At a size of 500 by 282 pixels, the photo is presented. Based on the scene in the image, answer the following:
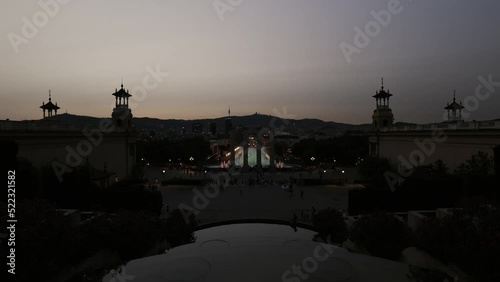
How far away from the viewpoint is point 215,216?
23.7m

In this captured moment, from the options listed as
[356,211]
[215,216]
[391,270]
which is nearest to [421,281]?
[391,270]

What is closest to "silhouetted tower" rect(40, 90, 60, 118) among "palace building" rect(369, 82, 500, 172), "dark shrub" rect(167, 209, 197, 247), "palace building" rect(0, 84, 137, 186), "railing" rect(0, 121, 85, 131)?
"palace building" rect(0, 84, 137, 186)

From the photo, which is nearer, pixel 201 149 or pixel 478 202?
pixel 478 202

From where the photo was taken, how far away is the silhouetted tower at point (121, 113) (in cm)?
4453

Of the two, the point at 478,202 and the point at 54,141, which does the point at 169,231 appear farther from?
the point at 54,141

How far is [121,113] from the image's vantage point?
4478 centimetres

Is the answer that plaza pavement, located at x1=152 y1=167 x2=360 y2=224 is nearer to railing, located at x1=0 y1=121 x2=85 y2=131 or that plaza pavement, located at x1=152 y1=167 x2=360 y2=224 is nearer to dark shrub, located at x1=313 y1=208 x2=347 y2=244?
dark shrub, located at x1=313 y1=208 x2=347 y2=244

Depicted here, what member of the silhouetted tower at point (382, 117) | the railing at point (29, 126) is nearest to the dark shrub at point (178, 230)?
the railing at point (29, 126)

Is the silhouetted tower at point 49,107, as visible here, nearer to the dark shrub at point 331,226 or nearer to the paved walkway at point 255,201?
the paved walkway at point 255,201

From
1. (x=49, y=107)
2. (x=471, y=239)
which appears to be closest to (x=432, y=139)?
(x=471, y=239)

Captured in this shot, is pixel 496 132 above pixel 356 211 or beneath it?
above

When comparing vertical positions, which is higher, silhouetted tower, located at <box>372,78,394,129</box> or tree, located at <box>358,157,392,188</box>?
silhouetted tower, located at <box>372,78,394,129</box>

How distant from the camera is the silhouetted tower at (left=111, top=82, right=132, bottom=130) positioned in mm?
44531

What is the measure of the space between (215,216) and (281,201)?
838 centimetres
